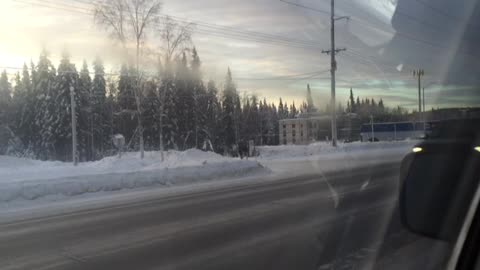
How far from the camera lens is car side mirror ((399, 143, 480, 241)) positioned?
2.21 m

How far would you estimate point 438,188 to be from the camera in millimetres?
2344

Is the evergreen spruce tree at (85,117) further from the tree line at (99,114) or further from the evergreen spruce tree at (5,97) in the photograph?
the evergreen spruce tree at (5,97)

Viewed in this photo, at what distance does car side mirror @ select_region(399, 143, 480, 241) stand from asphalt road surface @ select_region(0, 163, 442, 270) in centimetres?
262

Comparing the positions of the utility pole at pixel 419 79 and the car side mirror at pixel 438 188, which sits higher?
the utility pole at pixel 419 79

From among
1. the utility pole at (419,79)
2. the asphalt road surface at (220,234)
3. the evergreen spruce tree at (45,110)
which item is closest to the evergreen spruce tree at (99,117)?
the evergreen spruce tree at (45,110)

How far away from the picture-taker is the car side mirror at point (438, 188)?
2.21 metres

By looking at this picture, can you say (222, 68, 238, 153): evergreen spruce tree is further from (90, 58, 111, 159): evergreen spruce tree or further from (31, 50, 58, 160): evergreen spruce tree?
(31, 50, 58, 160): evergreen spruce tree

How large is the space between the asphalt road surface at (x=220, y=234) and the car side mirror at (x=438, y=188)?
8.58 feet

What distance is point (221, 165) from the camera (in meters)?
19.9

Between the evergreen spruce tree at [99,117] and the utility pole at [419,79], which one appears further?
the evergreen spruce tree at [99,117]

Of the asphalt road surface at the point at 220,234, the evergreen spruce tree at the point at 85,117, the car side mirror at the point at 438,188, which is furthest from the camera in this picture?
the evergreen spruce tree at the point at 85,117

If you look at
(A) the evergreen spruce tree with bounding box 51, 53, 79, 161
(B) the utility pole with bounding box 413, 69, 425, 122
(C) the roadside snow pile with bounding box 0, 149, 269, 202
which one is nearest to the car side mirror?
(B) the utility pole with bounding box 413, 69, 425, 122

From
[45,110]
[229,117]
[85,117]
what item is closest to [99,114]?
[85,117]

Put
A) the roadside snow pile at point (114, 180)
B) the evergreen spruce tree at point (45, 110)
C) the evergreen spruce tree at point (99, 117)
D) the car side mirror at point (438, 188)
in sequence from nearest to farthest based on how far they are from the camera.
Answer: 1. the car side mirror at point (438, 188)
2. the roadside snow pile at point (114, 180)
3. the evergreen spruce tree at point (45, 110)
4. the evergreen spruce tree at point (99, 117)
